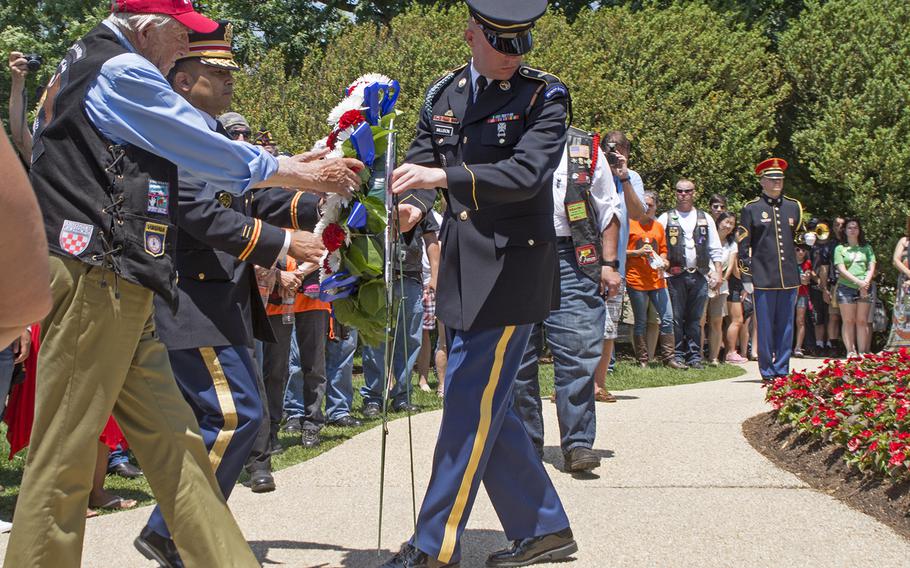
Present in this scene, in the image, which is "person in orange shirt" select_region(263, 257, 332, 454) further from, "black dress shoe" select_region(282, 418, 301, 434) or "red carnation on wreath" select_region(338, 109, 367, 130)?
"red carnation on wreath" select_region(338, 109, 367, 130)

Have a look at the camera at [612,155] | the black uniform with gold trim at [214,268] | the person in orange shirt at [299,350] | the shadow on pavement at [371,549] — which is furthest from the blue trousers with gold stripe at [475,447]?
the camera at [612,155]

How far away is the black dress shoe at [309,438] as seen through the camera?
8265 millimetres

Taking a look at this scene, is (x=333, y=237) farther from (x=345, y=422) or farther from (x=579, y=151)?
(x=345, y=422)

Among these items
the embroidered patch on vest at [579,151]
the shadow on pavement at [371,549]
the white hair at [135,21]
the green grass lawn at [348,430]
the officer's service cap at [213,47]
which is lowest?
the green grass lawn at [348,430]

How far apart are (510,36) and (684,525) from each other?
2.52 meters

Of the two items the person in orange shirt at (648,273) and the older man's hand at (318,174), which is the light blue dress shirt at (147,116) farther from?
the person in orange shirt at (648,273)

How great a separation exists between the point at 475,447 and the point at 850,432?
314 centimetres

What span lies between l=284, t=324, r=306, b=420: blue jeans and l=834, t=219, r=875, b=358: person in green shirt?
33.7 ft

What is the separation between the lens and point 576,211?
22.1 ft

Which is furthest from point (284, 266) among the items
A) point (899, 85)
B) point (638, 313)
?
point (899, 85)

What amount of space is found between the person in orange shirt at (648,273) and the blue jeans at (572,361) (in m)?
7.23

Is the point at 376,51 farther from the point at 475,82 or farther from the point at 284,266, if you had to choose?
the point at 475,82

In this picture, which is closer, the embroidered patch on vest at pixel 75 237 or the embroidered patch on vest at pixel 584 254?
the embroidered patch on vest at pixel 75 237

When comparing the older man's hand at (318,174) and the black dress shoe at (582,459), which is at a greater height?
the older man's hand at (318,174)
